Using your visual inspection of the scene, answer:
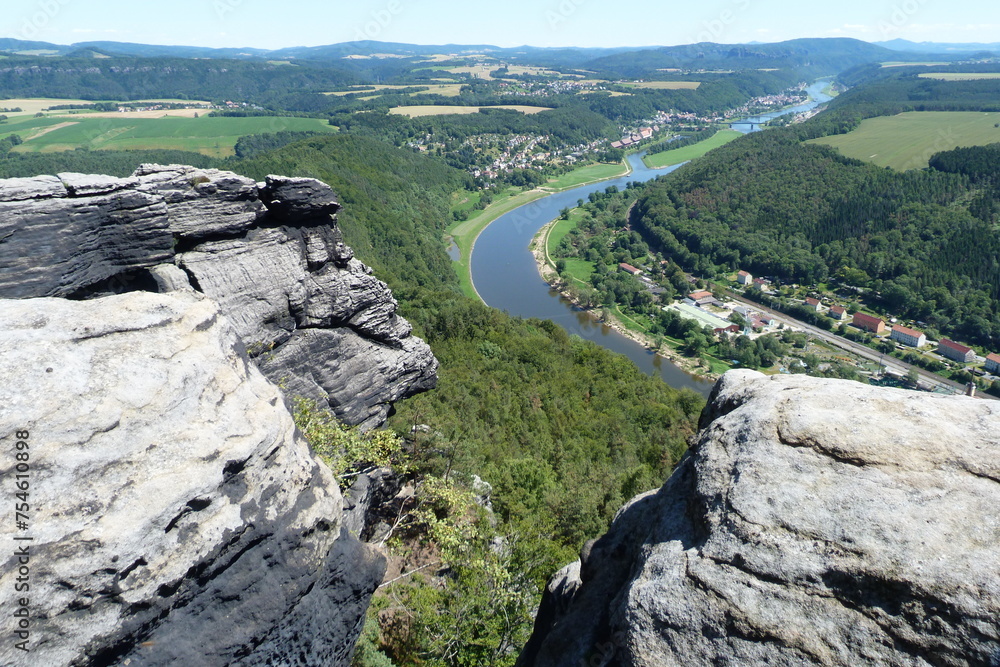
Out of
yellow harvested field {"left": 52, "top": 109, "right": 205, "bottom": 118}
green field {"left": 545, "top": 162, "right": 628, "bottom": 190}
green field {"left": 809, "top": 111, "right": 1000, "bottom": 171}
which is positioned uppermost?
yellow harvested field {"left": 52, "top": 109, "right": 205, "bottom": 118}

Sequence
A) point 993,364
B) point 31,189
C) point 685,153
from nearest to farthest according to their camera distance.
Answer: point 31,189 → point 993,364 → point 685,153

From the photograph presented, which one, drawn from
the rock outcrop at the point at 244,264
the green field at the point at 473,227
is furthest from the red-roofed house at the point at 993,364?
the rock outcrop at the point at 244,264

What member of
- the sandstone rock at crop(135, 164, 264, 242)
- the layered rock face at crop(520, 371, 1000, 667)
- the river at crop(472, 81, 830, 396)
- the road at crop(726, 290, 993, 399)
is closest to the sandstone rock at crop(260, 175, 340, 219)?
the sandstone rock at crop(135, 164, 264, 242)

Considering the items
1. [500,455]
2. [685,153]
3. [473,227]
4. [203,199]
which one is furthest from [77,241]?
[685,153]

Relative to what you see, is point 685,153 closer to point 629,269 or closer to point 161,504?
point 629,269

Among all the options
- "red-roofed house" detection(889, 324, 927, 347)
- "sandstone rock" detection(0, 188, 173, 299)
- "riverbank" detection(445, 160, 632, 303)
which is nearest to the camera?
"sandstone rock" detection(0, 188, 173, 299)

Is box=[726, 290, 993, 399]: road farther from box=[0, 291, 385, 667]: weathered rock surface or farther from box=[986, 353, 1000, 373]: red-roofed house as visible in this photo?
box=[0, 291, 385, 667]: weathered rock surface

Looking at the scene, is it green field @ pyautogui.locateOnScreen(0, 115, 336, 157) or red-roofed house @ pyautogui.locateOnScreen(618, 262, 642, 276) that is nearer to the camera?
red-roofed house @ pyautogui.locateOnScreen(618, 262, 642, 276)

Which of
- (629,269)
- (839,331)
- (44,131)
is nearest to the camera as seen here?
(839,331)
